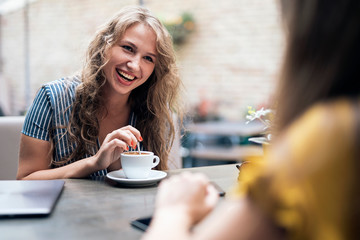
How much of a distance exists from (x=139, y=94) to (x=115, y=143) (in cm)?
59

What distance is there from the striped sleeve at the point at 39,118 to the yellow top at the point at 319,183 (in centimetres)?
132

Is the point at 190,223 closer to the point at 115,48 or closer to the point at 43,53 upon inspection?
the point at 115,48

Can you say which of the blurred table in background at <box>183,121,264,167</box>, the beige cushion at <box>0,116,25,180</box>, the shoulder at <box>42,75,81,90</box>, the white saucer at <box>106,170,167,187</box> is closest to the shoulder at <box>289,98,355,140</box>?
the white saucer at <box>106,170,167,187</box>

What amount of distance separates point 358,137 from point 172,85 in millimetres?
1508

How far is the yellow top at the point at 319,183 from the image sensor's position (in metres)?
0.46

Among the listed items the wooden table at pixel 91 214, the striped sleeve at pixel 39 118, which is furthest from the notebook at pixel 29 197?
the striped sleeve at pixel 39 118

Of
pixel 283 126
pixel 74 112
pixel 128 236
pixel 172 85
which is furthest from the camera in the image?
pixel 172 85

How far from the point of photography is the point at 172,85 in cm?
194

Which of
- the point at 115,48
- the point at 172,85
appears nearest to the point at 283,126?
the point at 115,48

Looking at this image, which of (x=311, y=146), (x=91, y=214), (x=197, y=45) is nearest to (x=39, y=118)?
(x=91, y=214)

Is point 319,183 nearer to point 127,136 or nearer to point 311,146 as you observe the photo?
point 311,146

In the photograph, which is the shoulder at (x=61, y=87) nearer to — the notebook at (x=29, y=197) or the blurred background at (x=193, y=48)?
the notebook at (x=29, y=197)

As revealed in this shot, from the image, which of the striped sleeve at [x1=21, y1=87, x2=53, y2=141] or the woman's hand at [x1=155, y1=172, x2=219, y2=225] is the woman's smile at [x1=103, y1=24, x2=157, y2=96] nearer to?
the striped sleeve at [x1=21, y1=87, x2=53, y2=141]

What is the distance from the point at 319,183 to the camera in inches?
18.2
